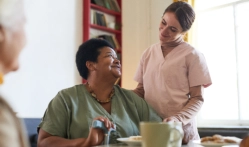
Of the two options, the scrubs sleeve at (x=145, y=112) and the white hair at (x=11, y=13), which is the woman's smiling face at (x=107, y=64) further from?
the white hair at (x=11, y=13)

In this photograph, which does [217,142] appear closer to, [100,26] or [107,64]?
[107,64]

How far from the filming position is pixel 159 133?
80 cm

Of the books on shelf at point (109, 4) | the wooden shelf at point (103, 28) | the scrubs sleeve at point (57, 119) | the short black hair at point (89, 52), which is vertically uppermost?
the books on shelf at point (109, 4)

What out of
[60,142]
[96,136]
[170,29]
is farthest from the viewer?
[170,29]

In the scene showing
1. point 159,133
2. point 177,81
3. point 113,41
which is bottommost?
point 159,133

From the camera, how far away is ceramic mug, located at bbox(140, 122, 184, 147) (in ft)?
2.62

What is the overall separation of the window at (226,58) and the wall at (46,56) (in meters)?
1.51

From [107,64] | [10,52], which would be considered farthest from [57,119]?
[10,52]

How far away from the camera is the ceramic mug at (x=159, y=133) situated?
0.80 metres

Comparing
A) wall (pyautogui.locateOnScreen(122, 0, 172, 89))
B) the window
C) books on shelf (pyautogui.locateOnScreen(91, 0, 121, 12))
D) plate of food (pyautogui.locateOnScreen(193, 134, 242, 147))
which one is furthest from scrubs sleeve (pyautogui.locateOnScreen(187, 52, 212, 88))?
wall (pyautogui.locateOnScreen(122, 0, 172, 89))

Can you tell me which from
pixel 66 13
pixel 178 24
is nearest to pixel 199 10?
pixel 66 13

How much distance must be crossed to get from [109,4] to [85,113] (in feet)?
10.1

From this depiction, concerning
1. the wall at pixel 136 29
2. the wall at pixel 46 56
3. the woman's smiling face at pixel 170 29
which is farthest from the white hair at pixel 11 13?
the wall at pixel 136 29

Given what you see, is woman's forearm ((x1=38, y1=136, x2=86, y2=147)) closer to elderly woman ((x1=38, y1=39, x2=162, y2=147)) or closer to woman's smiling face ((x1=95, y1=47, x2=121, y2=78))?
elderly woman ((x1=38, y1=39, x2=162, y2=147))
